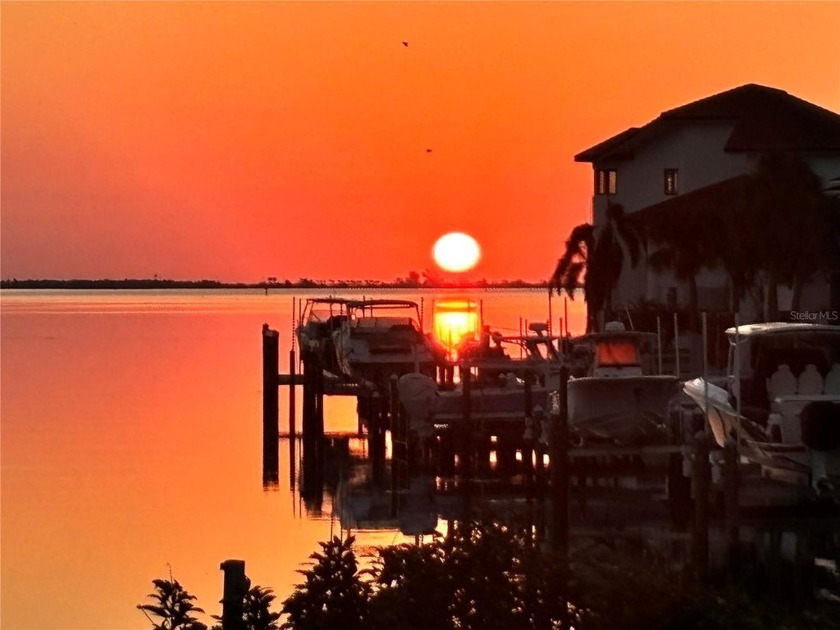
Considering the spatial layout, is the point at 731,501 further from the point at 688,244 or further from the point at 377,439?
the point at 688,244

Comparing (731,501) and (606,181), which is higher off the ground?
(606,181)

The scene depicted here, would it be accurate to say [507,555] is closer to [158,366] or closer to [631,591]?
[631,591]

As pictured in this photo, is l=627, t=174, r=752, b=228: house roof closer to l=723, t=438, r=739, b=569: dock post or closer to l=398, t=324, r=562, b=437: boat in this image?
l=398, t=324, r=562, b=437: boat

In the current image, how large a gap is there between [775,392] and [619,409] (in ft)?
17.4

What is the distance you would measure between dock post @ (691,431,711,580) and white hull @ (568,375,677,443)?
8.04 meters

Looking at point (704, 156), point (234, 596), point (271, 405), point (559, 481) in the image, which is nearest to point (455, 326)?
point (704, 156)

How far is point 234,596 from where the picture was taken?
12047mm

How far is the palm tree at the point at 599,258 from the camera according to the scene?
5866cm

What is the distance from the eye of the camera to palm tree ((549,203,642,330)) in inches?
2309

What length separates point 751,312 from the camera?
52938 mm

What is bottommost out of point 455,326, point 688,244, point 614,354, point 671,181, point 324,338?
point 614,354

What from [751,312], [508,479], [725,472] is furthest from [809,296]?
[725,472]

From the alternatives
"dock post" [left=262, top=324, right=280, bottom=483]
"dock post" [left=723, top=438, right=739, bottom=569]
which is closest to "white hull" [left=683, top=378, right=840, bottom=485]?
"dock post" [left=723, top=438, right=739, bottom=569]

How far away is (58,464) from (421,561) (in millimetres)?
38294
